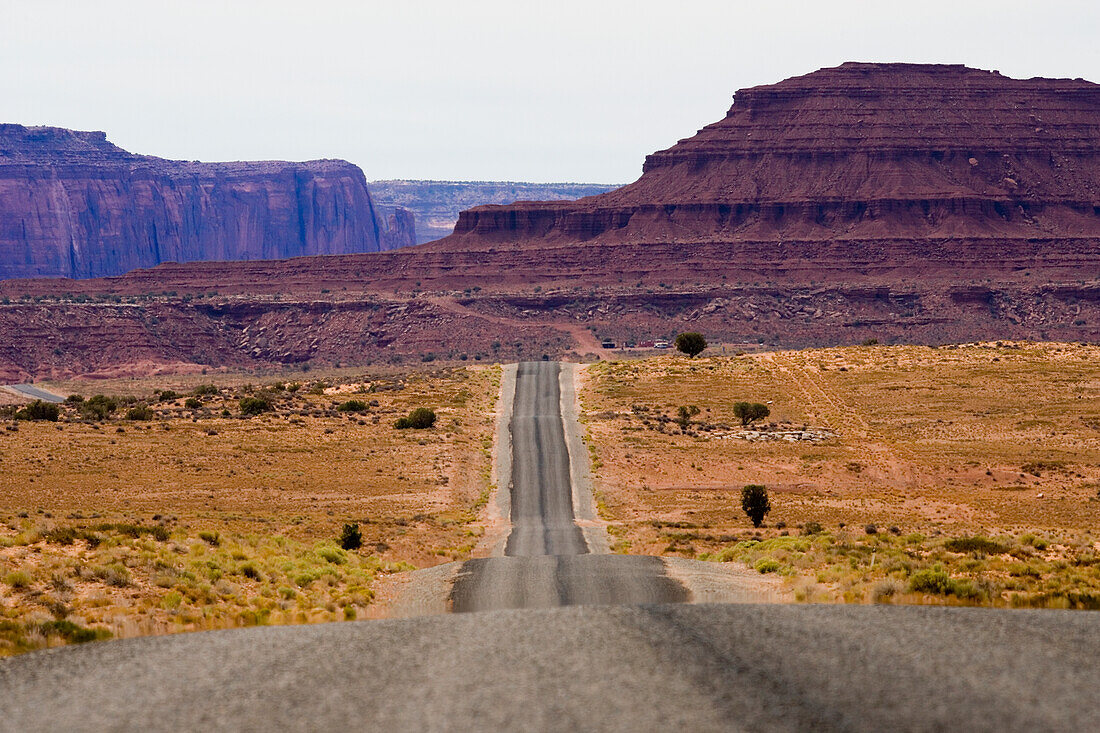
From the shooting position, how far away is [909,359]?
8719 centimetres

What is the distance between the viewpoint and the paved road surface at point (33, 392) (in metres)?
104

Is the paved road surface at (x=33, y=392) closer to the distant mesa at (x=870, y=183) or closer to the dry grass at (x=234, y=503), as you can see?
the dry grass at (x=234, y=503)

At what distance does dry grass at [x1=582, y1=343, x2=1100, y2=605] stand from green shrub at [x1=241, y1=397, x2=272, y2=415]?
18.3 metres

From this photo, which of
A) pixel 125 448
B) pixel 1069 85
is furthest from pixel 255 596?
pixel 1069 85

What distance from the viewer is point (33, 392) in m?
110

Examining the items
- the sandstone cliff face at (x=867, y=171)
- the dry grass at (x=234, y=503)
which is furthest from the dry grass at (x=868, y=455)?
the sandstone cliff face at (x=867, y=171)

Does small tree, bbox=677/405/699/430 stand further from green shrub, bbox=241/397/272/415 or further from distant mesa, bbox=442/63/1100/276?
distant mesa, bbox=442/63/1100/276

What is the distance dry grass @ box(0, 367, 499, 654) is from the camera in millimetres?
19969

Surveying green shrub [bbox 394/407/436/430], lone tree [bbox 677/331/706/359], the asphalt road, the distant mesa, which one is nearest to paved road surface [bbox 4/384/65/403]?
the asphalt road

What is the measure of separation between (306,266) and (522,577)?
146 meters

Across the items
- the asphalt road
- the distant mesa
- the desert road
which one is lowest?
the asphalt road

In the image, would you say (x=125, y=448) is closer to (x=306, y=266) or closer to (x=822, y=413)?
(x=822, y=413)

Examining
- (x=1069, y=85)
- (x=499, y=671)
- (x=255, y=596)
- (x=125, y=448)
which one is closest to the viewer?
(x=499, y=671)

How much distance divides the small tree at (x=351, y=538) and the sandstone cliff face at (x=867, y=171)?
135158mm
